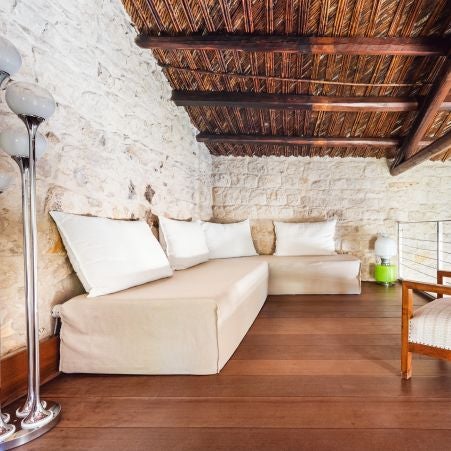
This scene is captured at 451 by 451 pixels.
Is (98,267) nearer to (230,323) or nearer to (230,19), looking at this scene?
(230,323)

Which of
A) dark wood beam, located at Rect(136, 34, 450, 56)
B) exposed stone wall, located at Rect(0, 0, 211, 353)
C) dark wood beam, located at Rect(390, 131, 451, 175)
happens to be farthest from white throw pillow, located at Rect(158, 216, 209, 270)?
dark wood beam, located at Rect(390, 131, 451, 175)

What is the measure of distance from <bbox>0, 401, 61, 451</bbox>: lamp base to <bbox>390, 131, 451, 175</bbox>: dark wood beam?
12.6 feet

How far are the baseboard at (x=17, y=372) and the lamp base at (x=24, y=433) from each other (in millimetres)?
164

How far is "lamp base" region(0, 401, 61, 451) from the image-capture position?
0.98 meters

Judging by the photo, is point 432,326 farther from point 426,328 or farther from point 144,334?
point 144,334

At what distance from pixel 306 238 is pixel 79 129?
3165mm

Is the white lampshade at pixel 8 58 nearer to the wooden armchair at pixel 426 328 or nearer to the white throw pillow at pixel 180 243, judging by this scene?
the white throw pillow at pixel 180 243

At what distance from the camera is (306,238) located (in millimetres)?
4059

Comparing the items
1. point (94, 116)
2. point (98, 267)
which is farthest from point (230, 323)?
point (94, 116)

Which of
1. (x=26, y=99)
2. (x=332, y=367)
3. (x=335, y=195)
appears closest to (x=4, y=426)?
(x=26, y=99)

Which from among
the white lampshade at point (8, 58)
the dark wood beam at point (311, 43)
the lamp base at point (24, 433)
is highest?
the dark wood beam at point (311, 43)

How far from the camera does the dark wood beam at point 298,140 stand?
3844 millimetres

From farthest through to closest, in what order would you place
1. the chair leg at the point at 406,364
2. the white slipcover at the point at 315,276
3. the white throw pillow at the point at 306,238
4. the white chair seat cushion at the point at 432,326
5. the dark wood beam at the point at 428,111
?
the white throw pillow at the point at 306,238 < the white slipcover at the point at 315,276 < the dark wood beam at the point at 428,111 < the chair leg at the point at 406,364 < the white chair seat cushion at the point at 432,326

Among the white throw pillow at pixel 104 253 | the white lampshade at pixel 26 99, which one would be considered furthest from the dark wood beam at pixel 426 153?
the white lampshade at pixel 26 99
